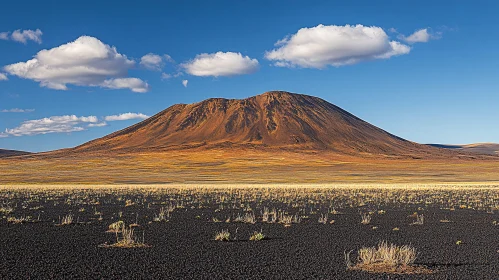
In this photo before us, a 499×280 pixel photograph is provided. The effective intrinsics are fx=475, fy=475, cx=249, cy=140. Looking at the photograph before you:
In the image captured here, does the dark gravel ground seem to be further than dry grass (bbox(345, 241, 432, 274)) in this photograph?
No

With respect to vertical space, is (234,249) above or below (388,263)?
below

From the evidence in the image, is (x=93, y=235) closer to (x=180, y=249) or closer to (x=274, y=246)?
(x=180, y=249)

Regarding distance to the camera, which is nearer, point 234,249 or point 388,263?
point 388,263

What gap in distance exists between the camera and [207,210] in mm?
25281

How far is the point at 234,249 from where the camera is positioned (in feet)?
44.5

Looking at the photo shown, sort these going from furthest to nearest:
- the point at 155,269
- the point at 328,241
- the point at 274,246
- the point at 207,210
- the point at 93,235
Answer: the point at 207,210 < the point at 93,235 < the point at 328,241 < the point at 274,246 < the point at 155,269

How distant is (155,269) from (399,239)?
8.54 metres

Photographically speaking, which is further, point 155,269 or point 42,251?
point 42,251

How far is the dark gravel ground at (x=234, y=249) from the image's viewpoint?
34.4 ft

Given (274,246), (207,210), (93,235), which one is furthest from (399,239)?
(207,210)

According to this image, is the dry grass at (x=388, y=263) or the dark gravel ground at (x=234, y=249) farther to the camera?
the dry grass at (x=388, y=263)

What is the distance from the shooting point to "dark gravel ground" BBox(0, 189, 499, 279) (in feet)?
34.4

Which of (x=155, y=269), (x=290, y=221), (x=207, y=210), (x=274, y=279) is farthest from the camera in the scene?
(x=207, y=210)

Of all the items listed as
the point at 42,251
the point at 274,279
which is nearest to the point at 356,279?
the point at 274,279
